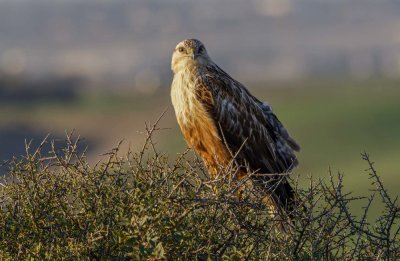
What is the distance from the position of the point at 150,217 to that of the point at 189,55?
601 centimetres

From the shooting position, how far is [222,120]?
40.5 feet

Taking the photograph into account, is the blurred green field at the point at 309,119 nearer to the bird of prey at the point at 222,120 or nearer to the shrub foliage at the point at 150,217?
the bird of prey at the point at 222,120

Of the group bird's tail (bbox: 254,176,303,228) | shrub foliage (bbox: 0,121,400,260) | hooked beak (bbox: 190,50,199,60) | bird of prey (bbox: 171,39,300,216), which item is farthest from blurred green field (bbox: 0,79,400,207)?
shrub foliage (bbox: 0,121,400,260)

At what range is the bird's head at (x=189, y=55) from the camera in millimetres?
12719

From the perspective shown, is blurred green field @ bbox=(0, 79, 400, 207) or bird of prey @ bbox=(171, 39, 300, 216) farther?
blurred green field @ bbox=(0, 79, 400, 207)

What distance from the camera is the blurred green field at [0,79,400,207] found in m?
75.4

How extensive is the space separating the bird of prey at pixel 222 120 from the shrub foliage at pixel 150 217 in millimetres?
3647

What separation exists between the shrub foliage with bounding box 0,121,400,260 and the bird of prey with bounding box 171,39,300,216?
3.65 meters

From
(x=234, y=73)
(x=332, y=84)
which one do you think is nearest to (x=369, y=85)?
Answer: (x=332, y=84)

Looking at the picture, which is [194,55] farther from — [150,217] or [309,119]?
[309,119]

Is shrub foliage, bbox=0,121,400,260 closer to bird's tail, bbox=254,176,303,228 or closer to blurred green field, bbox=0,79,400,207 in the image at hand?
bird's tail, bbox=254,176,303,228

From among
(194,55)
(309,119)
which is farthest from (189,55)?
(309,119)

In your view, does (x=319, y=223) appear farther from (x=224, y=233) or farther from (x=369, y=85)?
(x=369, y=85)

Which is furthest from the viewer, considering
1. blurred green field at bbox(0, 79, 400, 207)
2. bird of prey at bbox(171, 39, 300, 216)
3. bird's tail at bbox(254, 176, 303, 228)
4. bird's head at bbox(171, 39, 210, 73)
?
blurred green field at bbox(0, 79, 400, 207)
